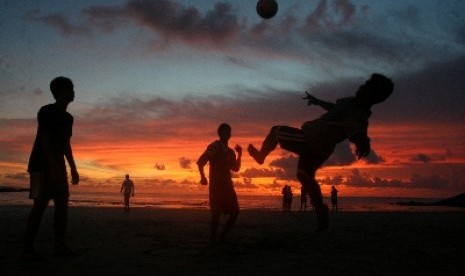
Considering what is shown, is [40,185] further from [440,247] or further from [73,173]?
[440,247]

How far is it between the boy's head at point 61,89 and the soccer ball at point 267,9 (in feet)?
13.8

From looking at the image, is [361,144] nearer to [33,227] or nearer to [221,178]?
[221,178]

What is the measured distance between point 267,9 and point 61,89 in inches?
175

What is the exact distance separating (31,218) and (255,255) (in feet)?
8.59

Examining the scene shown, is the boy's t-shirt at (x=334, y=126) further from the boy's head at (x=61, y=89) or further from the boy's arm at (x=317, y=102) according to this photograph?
the boy's head at (x=61, y=89)

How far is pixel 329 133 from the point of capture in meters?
4.70

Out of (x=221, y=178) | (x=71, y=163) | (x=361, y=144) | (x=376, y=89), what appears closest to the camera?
(x=361, y=144)

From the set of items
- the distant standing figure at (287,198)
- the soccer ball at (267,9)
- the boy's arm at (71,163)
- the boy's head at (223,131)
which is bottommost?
the distant standing figure at (287,198)

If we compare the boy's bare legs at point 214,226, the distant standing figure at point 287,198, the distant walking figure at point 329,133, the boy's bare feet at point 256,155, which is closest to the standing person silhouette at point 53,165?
the boy's bare legs at point 214,226

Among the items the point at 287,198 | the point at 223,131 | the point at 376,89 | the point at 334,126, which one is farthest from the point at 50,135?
the point at 287,198

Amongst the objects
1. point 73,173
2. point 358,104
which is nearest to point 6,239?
point 73,173

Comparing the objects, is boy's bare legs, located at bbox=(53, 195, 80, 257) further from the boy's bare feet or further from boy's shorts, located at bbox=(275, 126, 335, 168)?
boy's shorts, located at bbox=(275, 126, 335, 168)

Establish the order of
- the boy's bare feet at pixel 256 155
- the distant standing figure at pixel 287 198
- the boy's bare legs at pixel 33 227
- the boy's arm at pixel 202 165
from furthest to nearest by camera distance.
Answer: the distant standing figure at pixel 287 198 < the boy's arm at pixel 202 165 < the boy's bare feet at pixel 256 155 < the boy's bare legs at pixel 33 227

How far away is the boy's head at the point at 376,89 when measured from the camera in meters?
4.66
